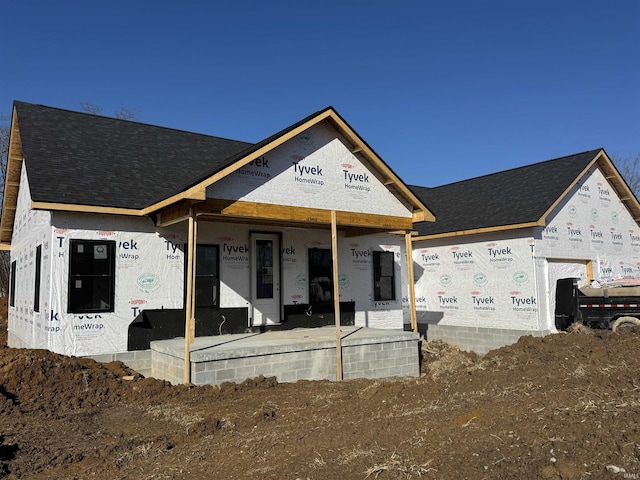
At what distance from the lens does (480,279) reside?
1536 cm

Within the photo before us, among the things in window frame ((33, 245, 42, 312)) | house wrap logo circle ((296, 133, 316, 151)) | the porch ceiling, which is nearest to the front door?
the porch ceiling

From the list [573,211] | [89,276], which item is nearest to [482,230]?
[573,211]

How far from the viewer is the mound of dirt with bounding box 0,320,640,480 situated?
13.6ft

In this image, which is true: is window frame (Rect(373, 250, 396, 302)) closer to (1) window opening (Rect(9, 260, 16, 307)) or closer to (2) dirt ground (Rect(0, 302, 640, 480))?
(2) dirt ground (Rect(0, 302, 640, 480))

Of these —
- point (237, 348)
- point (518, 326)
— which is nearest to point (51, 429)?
point (237, 348)

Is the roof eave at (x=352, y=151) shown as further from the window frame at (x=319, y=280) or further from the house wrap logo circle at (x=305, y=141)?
the window frame at (x=319, y=280)

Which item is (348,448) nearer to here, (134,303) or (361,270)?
(134,303)

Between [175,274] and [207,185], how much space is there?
3163mm

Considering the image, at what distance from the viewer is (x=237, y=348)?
354 inches

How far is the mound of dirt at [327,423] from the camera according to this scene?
163 inches

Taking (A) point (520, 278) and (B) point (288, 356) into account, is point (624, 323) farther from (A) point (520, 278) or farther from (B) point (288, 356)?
(B) point (288, 356)

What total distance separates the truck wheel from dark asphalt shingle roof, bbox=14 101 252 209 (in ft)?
33.2

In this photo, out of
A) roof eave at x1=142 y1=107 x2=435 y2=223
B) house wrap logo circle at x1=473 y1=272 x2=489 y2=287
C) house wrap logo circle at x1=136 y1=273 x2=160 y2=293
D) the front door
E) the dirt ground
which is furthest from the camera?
house wrap logo circle at x1=473 y1=272 x2=489 y2=287

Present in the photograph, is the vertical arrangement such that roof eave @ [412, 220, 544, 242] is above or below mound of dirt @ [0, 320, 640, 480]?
above
